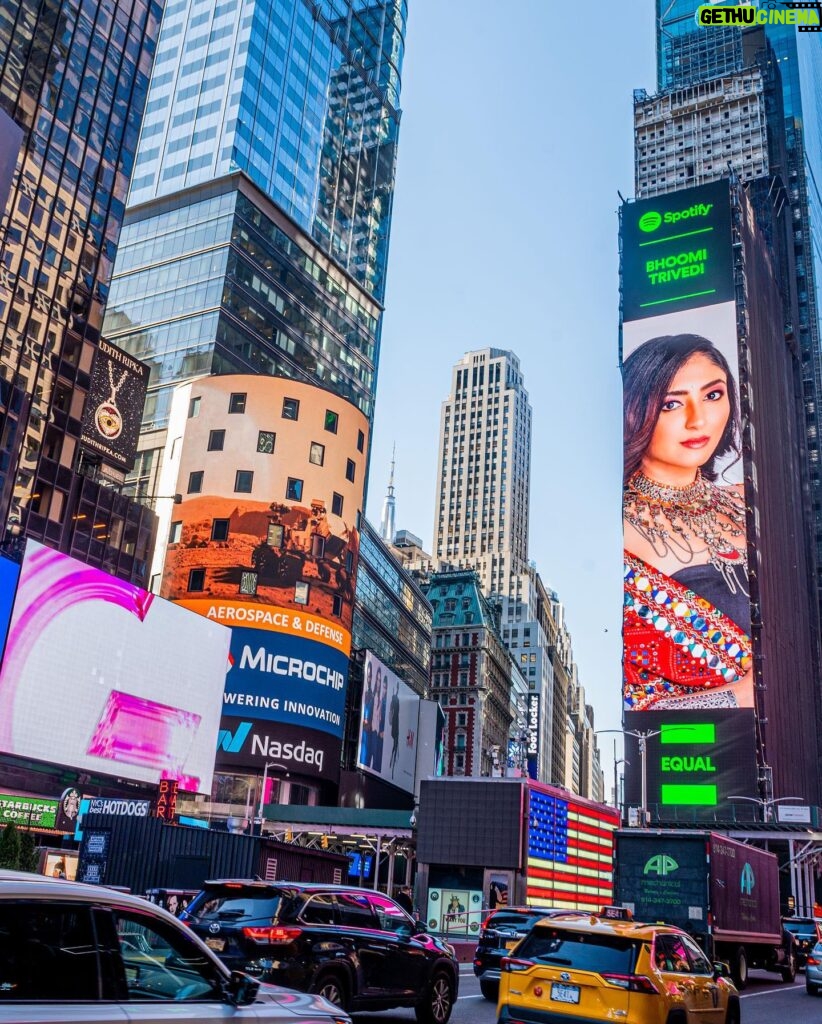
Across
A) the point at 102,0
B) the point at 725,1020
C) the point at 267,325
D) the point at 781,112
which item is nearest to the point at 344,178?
the point at 267,325

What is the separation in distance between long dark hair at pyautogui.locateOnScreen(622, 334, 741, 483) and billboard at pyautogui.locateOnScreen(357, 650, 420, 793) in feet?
120

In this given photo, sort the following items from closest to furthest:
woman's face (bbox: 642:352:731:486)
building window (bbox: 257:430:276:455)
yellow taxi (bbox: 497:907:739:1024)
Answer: yellow taxi (bbox: 497:907:739:1024) → building window (bbox: 257:430:276:455) → woman's face (bbox: 642:352:731:486)

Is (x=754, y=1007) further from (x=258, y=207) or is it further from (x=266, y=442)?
(x=258, y=207)

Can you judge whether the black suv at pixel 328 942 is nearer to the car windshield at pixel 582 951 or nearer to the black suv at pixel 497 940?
the car windshield at pixel 582 951

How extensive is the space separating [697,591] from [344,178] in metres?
64.1

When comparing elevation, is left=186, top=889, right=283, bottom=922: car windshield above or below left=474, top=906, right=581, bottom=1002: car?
above

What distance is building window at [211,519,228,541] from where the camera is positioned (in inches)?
2943

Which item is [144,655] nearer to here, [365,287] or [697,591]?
[697,591]

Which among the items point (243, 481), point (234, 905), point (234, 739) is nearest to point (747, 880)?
point (234, 905)

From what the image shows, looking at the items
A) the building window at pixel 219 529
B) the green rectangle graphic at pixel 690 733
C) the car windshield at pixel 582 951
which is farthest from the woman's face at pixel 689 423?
the car windshield at pixel 582 951

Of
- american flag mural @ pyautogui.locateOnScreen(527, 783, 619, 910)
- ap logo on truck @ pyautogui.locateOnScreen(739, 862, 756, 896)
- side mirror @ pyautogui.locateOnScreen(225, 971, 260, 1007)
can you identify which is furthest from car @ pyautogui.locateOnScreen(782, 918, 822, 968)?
side mirror @ pyautogui.locateOnScreen(225, 971, 260, 1007)

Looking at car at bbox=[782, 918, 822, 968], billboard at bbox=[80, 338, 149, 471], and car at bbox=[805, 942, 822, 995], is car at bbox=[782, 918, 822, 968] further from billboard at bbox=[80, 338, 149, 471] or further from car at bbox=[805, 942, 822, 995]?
billboard at bbox=[80, 338, 149, 471]

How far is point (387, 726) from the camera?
9012cm

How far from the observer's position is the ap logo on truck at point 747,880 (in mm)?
27625
